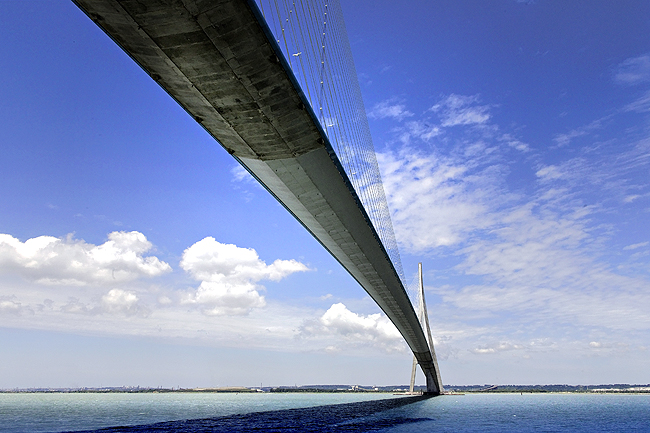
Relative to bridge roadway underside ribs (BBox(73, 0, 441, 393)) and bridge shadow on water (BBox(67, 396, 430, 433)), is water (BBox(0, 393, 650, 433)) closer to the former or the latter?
bridge shadow on water (BBox(67, 396, 430, 433))

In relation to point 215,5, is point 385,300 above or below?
below

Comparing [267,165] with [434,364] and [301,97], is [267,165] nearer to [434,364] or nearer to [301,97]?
[301,97]

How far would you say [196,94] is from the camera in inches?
484

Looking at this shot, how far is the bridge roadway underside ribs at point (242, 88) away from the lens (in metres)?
9.32

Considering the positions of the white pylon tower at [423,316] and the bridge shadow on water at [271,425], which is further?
the white pylon tower at [423,316]

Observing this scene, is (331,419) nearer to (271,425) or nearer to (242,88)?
(271,425)

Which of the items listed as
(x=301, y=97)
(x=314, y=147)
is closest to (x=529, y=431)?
(x=314, y=147)

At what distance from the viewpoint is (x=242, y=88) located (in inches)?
469

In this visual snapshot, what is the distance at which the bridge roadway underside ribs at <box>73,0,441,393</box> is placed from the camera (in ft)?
30.6

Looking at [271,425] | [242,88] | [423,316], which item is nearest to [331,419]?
[271,425]

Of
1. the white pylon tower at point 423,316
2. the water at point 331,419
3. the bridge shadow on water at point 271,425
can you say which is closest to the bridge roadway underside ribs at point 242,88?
the bridge shadow on water at point 271,425

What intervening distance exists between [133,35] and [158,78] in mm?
1908

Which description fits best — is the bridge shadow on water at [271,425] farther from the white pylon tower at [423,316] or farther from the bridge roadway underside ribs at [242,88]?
the white pylon tower at [423,316]

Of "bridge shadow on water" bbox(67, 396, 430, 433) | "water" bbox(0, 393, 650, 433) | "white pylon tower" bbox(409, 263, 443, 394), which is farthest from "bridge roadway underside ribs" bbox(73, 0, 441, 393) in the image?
"white pylon tower" bbox(409, 263, 443, 394)
